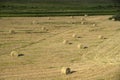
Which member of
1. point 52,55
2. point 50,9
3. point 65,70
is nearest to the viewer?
point 65,70

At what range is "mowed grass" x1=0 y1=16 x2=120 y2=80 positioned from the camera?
57.9 feet

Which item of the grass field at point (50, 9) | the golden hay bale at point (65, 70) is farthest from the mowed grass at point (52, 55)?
the grass field at point (50, 9)

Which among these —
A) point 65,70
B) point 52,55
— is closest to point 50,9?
point 52,55

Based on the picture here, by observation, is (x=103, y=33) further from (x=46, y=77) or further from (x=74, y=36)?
(x=46, y=77)

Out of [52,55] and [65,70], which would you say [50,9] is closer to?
[52,55]

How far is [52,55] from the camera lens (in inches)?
891

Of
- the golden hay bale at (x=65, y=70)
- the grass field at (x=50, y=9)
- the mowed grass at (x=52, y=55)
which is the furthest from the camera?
the grass field at (x=50, y=9)

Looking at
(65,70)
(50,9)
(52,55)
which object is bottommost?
(50,9)

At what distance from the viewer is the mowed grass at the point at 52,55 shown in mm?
17656

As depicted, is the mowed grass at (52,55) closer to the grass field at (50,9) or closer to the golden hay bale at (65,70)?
the golden hay bale at (65,70)

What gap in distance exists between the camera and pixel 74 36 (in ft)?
102

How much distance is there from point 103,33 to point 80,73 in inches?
665

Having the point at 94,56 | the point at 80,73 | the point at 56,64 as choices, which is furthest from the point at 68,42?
the point at 80,73

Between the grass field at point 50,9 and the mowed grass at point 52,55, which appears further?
the grass field at point 50,9
